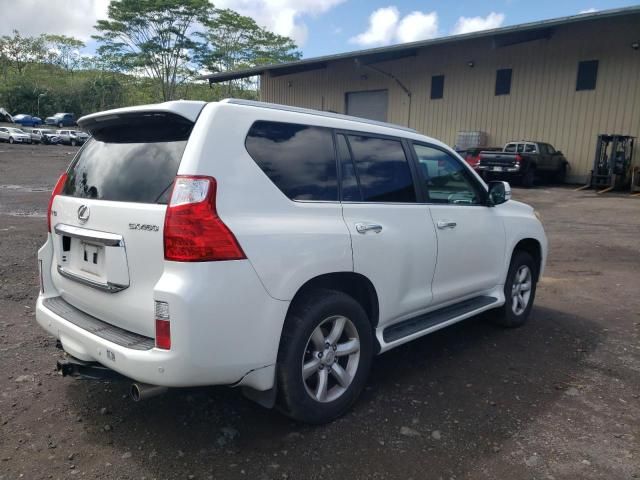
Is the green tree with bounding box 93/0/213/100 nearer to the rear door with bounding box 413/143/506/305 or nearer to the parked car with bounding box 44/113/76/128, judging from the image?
the parked car with bounding box 44/113/76/128

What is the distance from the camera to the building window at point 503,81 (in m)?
23.8

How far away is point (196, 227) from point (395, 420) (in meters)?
1.74

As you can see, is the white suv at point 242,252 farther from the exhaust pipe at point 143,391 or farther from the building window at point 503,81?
the building window at point 503,81

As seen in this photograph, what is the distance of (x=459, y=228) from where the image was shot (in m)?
3.99

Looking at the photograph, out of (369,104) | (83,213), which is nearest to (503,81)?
(369,104)

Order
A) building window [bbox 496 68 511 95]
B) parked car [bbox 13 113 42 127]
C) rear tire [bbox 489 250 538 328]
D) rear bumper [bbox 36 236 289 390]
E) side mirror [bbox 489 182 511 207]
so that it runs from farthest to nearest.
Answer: parked car [bbox 13 113 42 127], building window [bbox 496 68 511 95], rear tire [bbox 489 250 538 328], side mirror [bbox 489 182 511 207], rear bumper [bbox 36 236 289 390]

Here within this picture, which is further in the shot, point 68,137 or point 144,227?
point 68,137

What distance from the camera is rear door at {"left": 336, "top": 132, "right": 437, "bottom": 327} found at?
10.5 ft

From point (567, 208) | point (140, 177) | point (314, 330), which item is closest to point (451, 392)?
point (314, 330)

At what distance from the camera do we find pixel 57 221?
3.22 meters

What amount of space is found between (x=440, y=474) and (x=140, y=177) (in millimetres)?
2233

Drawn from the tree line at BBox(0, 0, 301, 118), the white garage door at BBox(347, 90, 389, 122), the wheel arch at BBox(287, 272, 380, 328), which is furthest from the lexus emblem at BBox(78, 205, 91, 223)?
the tree line at BBox(0, 0, 301, 118)

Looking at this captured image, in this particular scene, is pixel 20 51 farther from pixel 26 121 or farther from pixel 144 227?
pixel 144 227

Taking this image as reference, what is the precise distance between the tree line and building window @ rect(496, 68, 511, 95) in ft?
101
